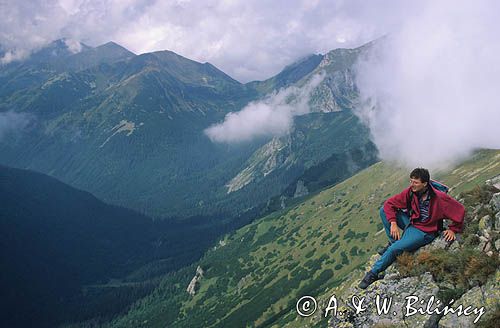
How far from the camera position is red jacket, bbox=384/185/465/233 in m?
19.8

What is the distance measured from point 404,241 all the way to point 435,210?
2450mm

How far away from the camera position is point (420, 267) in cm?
2052

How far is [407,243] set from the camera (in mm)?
21203

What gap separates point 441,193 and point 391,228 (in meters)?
3.08

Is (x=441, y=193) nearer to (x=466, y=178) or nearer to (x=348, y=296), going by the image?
(x=348, y=296)

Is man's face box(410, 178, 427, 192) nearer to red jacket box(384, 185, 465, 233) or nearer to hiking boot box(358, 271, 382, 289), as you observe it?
red jacket box(384, 185, 465, 233)

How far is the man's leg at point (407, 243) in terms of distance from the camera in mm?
20969

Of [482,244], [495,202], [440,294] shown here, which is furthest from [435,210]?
[495,202]

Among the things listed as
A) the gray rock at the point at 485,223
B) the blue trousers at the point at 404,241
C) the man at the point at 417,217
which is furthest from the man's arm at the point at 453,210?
the gray rock at the point at 485,223

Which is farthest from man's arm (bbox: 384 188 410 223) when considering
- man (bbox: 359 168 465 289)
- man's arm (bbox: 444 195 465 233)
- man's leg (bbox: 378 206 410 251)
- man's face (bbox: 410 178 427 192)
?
man's arm (bbox: 444 195 465 233)

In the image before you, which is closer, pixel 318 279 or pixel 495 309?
pixel 495 309

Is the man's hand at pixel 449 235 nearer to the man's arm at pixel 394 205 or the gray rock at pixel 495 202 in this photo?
the man's arm at pixel 394 205

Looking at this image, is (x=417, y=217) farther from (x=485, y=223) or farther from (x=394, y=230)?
(x=485, y=223)

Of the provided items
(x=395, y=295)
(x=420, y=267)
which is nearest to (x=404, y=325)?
(x=395, y=295)
